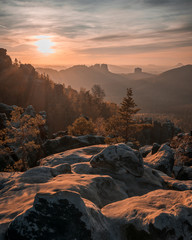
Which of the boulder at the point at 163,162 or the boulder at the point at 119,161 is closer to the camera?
the boulder at the point at 119,161

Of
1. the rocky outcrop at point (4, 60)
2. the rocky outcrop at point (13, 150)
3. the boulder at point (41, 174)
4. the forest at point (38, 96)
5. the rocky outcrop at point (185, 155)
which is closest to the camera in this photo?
the boulder at point (41, 174)

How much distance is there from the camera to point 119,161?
1658 cm

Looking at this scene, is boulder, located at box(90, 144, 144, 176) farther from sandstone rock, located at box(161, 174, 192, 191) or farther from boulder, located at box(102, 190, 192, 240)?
boulder, located at box(102, 190, 192, 240)

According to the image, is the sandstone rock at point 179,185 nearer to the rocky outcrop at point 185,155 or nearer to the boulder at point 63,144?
the rocky outcrop at point 185,155

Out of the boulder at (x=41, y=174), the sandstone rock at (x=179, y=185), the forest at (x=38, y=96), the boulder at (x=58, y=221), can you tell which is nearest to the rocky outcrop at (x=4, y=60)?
the forest at (x=38, y=96)

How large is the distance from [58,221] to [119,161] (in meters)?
11.2

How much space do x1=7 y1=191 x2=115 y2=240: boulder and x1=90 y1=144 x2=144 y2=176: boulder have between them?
31.9ft

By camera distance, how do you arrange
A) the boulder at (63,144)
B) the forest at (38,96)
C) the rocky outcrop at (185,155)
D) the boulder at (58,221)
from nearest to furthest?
the boulder at (58,221)
the rocky outcrop at (185,155)
the boulder at (63,144)
the forest at (38,96)

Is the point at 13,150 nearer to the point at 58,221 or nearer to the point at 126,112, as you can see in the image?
the point at 126,112

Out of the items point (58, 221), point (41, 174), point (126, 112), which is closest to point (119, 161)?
point (41, 174)

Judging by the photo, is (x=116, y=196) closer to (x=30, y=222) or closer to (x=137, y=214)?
(x=137, y=214)

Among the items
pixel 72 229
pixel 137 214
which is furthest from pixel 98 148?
pixel 72 229

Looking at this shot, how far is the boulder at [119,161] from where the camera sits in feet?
54.2

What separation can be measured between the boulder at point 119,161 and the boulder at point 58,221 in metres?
9.73
